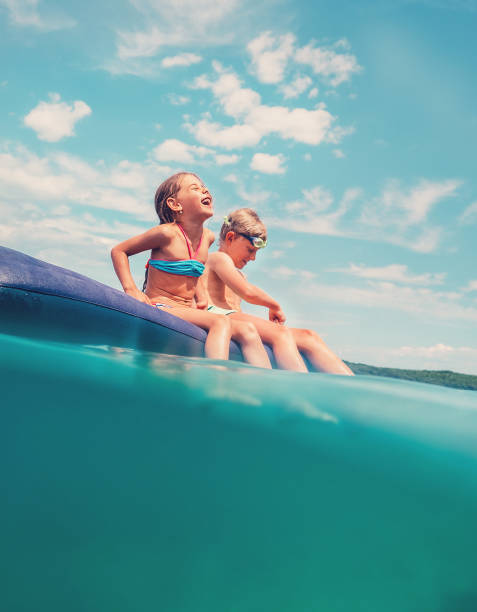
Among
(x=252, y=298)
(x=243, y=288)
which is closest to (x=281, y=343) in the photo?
(x=252, y=298)

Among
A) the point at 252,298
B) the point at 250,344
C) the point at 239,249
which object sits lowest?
the point at 250,344

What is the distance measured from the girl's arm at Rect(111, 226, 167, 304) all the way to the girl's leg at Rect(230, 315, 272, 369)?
696 mm

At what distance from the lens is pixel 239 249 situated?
477 cm

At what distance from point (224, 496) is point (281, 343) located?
6.61ft

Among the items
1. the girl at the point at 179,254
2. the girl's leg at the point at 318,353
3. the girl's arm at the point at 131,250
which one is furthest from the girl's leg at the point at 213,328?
the girl's leg at the point at 318,353

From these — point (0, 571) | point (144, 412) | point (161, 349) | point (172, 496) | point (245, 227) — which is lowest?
point (0, 571)

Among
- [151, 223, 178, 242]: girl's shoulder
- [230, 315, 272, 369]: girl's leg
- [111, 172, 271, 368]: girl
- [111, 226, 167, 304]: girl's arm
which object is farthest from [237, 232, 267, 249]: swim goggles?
[230, 315, 272, 369]: girl's leg

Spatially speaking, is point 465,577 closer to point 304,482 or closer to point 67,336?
Answer: point 304,482

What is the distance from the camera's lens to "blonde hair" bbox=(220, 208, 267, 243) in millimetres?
4700

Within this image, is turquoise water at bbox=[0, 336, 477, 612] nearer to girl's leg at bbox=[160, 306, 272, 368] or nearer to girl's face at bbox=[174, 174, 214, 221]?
girl's leg at bbox=[160, 306, 272, 368]

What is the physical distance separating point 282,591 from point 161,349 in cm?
159

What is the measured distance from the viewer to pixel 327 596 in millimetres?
1700

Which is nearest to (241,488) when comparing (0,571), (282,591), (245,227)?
(282,591)

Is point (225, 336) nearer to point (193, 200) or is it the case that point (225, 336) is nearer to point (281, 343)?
point (281, 343)
